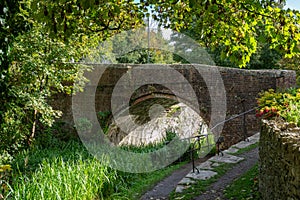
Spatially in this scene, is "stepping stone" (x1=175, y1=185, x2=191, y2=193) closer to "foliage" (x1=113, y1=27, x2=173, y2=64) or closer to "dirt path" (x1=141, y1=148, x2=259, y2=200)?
"dirt path" (x1=141, y1=148, x2=259, y2=200)

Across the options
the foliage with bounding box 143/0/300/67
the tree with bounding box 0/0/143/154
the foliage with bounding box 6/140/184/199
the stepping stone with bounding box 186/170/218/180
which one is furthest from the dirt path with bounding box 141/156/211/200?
the foliage with bounding box 143/0/300/67

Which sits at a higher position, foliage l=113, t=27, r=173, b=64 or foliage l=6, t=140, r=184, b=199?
foliage l=113, t=27, r=173, b=64

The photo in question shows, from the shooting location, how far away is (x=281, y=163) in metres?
2.65

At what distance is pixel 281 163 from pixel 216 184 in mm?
2253

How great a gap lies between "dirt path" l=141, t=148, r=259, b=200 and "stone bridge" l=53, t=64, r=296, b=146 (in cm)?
312

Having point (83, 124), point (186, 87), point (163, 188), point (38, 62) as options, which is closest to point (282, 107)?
point (163, 188)

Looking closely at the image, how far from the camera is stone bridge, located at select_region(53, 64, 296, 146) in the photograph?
8.90 m

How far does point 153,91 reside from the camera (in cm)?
916

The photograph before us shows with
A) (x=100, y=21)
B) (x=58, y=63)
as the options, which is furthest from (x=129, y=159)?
(x=100, y=21)

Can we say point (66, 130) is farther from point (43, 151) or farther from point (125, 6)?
point (125, 6)

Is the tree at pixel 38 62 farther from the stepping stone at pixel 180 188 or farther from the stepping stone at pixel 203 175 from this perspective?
the stepping stone at pixel 203 175

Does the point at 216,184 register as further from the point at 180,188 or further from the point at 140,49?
the point at 140,49

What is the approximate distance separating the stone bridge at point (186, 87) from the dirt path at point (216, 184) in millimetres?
3124

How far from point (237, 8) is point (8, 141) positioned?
11.7ft
